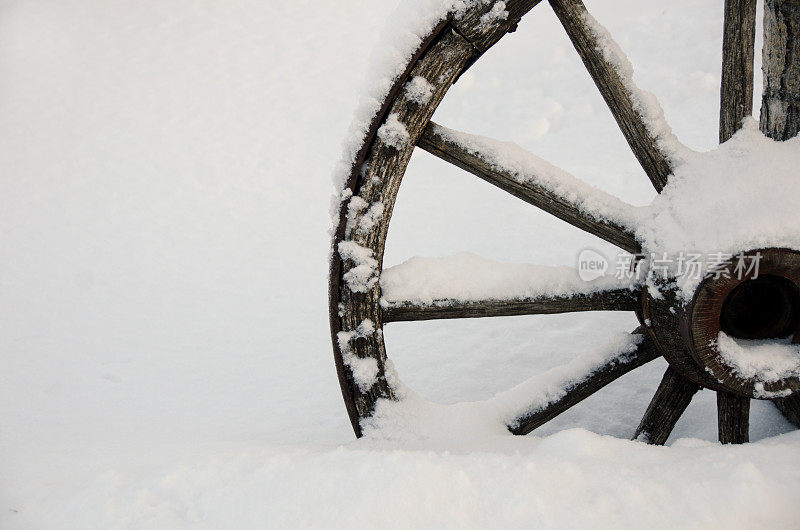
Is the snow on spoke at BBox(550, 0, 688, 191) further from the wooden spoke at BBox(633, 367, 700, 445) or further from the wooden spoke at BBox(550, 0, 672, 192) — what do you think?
the wooden spoke at BBox(633, 367, 700, 445)

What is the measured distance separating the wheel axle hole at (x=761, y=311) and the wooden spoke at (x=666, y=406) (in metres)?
0.15

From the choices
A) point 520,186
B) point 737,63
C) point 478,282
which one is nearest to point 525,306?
point 478,282

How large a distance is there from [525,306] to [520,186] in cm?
20

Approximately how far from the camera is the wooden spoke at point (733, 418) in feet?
3.39

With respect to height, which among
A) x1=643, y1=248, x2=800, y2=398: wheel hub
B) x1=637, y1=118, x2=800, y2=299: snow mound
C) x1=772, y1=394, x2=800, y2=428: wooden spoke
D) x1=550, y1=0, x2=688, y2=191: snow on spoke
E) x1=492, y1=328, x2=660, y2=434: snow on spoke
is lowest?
x1=772, y1=394, x2=800, y2=428: wooden spoke

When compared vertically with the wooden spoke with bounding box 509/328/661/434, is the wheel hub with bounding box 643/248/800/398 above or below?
above

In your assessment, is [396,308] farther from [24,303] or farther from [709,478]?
[24,303]

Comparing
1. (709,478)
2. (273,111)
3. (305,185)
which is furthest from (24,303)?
(709,478)

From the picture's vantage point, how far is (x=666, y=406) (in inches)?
41.9

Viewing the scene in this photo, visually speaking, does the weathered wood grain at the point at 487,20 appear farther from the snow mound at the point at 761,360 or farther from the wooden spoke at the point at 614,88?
the snow mound at the point at 761,360

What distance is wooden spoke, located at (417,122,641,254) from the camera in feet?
3.04

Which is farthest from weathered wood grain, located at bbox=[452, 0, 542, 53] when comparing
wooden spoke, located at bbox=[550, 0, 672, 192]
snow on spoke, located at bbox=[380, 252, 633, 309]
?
snow on spoke, located at bbox=[380, 252, 633, 309]

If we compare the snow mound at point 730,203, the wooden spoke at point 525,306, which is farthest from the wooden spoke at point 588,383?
the snow mound at point 730,203

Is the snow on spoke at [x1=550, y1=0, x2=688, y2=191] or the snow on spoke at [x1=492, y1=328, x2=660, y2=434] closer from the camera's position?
the snow on spoke at [x1=550, y1=0, x2=688, y2=191]
